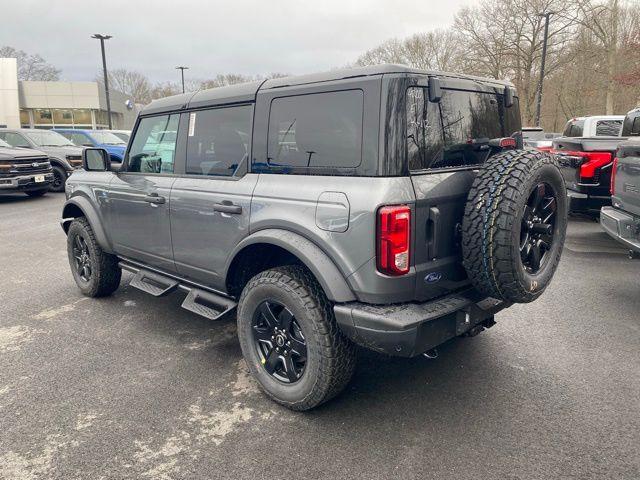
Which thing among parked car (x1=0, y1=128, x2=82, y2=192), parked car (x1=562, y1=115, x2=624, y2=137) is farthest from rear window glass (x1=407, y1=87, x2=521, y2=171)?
parked car (x1=0, y1=128, x2=82, y2=192)

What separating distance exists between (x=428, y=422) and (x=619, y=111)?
38.3m

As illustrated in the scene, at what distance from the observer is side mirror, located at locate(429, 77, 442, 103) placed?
2.62 meters

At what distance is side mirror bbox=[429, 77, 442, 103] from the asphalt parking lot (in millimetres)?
1835

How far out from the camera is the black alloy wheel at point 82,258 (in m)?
4.97

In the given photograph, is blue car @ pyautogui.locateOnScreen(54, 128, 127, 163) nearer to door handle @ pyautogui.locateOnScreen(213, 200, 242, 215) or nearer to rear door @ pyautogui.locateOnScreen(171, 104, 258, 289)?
rear door @ pyautogui.locateOnScreen(171, 104, 258, 289)

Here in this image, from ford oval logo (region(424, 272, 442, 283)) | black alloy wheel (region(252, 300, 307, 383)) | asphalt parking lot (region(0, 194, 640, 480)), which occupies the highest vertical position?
ford oval logo (region(424, 272, 442, 283))

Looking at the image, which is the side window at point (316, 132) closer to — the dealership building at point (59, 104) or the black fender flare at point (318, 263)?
the black fender flare at point (318, 263)

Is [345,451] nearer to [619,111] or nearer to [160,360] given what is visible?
[160,360]

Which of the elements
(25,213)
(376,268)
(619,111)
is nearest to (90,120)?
(25,213)

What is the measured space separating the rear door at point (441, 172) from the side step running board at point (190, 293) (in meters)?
1.50

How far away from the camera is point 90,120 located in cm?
4706

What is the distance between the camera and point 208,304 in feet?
11.8

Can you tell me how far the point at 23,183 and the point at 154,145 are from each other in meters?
9.70

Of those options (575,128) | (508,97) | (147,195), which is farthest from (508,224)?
(575,128)
